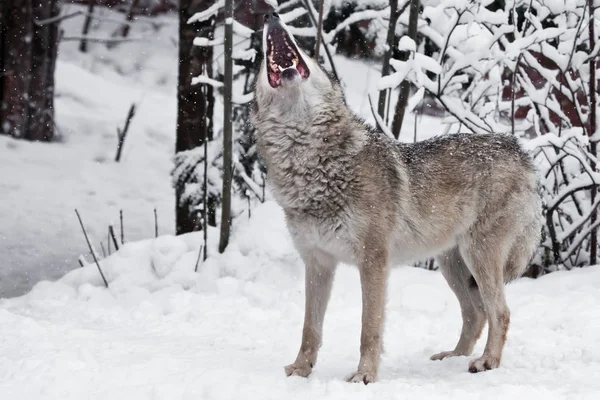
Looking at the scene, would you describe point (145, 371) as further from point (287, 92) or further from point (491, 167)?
point (491, 167)

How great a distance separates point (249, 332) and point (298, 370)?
53.9 inches

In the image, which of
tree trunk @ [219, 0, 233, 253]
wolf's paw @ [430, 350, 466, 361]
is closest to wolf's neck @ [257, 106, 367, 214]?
wolf's paw @ [430, 350, 466, 361]

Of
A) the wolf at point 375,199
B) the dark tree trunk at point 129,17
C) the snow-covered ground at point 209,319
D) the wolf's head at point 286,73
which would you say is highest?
the dark tree trunk at point 129,17

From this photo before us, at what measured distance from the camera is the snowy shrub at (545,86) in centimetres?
652

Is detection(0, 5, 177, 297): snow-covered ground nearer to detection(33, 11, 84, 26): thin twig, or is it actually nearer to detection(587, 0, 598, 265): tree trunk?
detection(33, 11, 84, 26): thin twig

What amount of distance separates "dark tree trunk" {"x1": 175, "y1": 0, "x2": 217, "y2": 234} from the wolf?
4.09 m

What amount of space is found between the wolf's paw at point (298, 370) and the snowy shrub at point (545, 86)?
264cm

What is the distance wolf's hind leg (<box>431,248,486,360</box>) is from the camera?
5203 millimetres

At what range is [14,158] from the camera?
11.9m

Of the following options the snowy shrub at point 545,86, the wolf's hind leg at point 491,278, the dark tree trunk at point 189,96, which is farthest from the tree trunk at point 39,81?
the wolf's hind leg at point 491,278

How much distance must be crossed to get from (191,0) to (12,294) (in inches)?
154

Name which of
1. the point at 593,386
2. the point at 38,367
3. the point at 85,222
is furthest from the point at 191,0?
the point at 593,386

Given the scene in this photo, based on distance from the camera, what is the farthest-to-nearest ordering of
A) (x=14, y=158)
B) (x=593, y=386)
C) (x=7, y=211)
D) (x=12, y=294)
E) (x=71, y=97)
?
(x=71, y=97) < (x=14, y=158) < (x=7, y=211) < (x=12, y=294) < (x=593, y=386)

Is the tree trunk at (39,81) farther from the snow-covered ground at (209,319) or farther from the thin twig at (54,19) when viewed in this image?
the snow-covered ground at (209,319)
